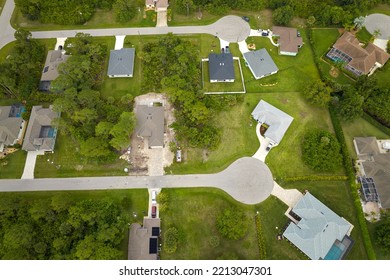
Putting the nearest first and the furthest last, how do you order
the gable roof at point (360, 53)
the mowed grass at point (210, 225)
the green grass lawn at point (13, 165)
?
1. the mowed grass at point (210, 225)
2. the green grass lawn at point (13, 165)
3. the gable roof at point (360, 53)

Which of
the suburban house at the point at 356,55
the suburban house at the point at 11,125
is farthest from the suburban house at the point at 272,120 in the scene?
the suburban house at the point at 11,125

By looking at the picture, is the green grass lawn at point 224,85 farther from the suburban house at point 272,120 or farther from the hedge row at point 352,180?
the hedge row at point 352,180

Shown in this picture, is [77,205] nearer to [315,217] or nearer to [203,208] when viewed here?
[203,208]

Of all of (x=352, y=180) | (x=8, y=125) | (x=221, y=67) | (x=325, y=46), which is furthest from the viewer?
(x=325, y=46)

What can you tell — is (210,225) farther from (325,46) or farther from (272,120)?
(325,46)

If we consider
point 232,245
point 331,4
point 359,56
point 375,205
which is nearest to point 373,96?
point 359,56

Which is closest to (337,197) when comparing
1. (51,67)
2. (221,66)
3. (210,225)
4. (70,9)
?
Answer: (210,225)
